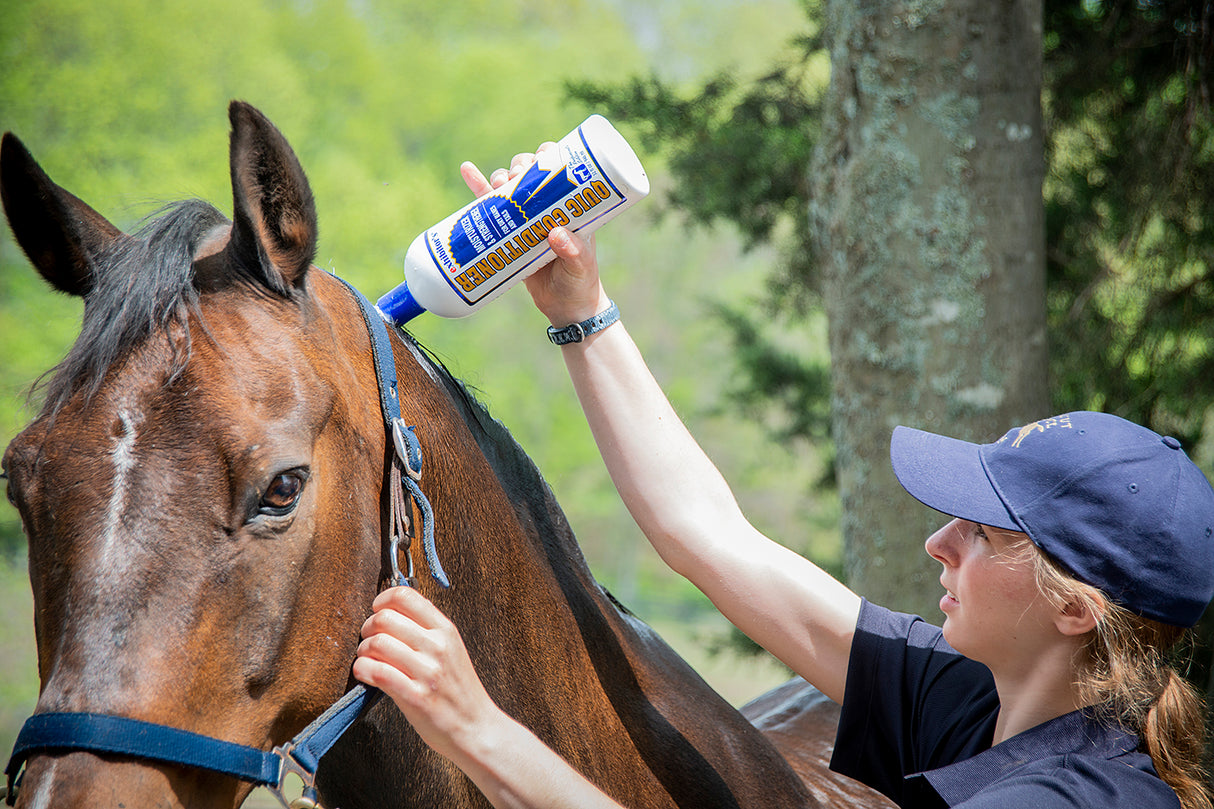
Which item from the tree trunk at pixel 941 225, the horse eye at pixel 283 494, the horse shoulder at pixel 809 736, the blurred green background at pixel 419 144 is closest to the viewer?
the horse eye at pixel 283 494

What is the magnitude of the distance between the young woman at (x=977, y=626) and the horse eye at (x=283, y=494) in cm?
20

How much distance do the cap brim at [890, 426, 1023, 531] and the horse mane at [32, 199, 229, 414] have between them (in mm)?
1210

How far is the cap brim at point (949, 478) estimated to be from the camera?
4.93ft

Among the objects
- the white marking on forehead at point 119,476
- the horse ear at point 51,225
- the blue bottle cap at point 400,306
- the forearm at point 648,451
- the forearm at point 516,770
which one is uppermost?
the horse ear at point 51,225

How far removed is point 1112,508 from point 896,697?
61 cm

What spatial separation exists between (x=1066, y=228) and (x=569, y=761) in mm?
4431

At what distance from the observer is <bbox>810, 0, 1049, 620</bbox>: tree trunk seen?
10.4 ft

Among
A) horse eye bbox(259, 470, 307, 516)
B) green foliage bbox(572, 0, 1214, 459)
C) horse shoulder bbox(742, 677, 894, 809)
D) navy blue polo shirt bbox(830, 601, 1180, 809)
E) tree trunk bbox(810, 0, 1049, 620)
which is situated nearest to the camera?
horse eye bbox(259, 470, 307, 516)

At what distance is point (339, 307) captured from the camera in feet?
5.03

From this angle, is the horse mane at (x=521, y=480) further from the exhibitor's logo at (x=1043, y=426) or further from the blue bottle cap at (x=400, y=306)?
the exhibitor's logo at (x=1043, y=426)

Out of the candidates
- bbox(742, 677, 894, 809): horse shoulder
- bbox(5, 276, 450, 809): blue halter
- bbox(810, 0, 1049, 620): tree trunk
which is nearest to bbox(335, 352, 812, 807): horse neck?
bbox(5, 276, 450, 809): blue halter

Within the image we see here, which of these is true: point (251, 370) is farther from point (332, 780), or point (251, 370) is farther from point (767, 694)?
point (767, 694)

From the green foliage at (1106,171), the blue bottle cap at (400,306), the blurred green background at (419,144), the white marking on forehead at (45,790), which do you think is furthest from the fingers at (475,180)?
the blurred green background at (419,144)

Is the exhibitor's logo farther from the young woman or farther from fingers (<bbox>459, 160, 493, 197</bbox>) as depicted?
fingers (<bbox>459, 160, 493, 197</bbox>)
